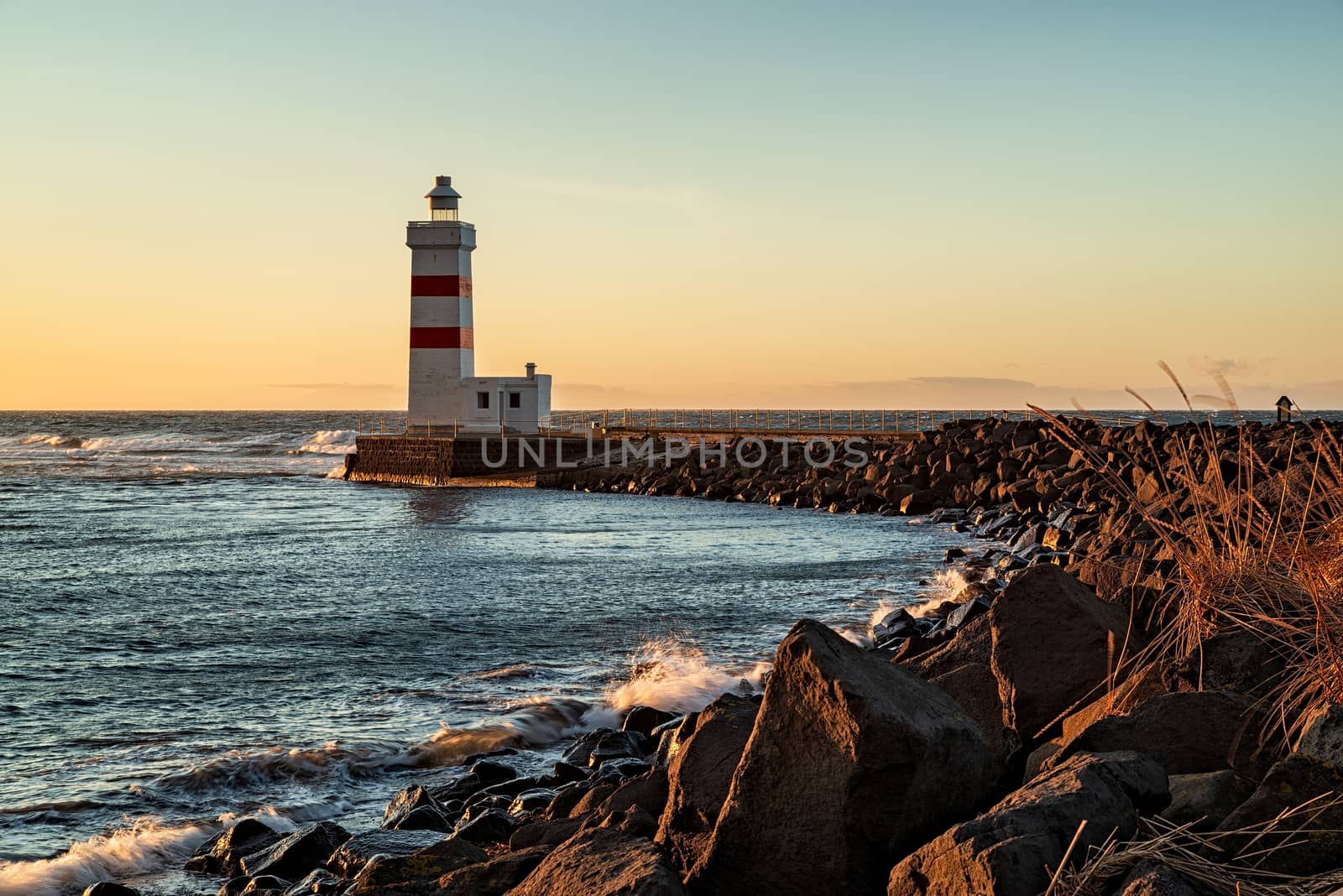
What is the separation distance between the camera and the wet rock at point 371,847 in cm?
492

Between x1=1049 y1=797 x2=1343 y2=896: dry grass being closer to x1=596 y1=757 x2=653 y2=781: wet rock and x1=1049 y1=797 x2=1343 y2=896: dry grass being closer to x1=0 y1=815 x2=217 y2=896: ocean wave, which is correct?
x1=596 y1=757 x2=653 y2=781: wet rock

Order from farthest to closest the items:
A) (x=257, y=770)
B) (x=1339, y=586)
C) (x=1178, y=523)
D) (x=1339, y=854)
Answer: (x=257, y=770), (x=1178, y=523), (x=1339, y=586), (x=1339, y=854)

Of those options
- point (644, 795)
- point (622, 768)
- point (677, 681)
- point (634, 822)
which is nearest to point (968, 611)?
point (677, 681)

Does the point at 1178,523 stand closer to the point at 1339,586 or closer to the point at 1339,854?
the point at 1339,586

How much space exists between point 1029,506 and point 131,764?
17.3 metres

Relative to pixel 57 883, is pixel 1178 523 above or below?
above

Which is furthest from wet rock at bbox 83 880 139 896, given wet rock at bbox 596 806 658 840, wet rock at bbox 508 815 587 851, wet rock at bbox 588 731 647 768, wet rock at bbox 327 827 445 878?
wet rock at bbox 588 731 647 768

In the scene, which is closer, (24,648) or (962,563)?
(24,648)

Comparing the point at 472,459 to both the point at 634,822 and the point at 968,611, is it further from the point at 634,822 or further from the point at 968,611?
the point at 634,822

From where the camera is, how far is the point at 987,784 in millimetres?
3764

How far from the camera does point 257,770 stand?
275 inches

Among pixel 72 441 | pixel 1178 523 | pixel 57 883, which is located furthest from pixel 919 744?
pixel 72 441

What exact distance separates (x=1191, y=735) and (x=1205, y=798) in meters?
0.59

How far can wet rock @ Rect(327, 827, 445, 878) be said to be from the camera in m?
4.92
